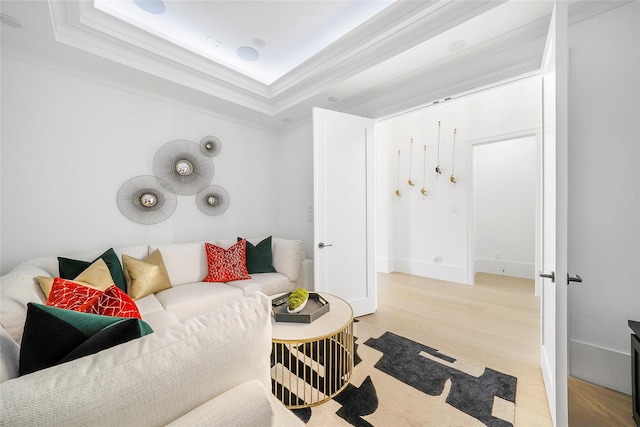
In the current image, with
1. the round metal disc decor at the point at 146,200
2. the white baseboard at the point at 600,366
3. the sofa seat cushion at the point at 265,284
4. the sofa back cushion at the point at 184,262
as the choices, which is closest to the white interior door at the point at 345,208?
the sofa seat cushion at the point at 265,284

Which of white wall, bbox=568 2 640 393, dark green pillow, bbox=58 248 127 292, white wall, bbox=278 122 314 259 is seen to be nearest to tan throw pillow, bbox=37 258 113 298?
dark green pillow, bbox=58 248 127 292

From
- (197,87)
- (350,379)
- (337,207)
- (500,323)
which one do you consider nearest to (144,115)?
(197,87)

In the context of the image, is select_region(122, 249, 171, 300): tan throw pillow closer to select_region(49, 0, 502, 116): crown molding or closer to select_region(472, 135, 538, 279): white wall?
select_region(49, 0, 502, 116): crown molding

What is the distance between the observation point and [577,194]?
1753 mm

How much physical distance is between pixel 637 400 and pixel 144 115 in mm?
4488

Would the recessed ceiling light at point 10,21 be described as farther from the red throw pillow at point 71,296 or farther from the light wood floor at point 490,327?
the light wood floor at point 490,327

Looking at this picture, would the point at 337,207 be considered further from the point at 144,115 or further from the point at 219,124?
the point at 144,115

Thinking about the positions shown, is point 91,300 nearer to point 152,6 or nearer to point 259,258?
point 259,258

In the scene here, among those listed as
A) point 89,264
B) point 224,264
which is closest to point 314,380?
point 224,264

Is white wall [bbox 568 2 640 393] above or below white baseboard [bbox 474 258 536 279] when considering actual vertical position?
above

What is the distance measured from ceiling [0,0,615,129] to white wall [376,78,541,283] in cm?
188

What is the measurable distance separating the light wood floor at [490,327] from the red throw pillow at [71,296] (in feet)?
7.71

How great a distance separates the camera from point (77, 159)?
2.47m

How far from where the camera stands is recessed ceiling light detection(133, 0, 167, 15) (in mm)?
2049
